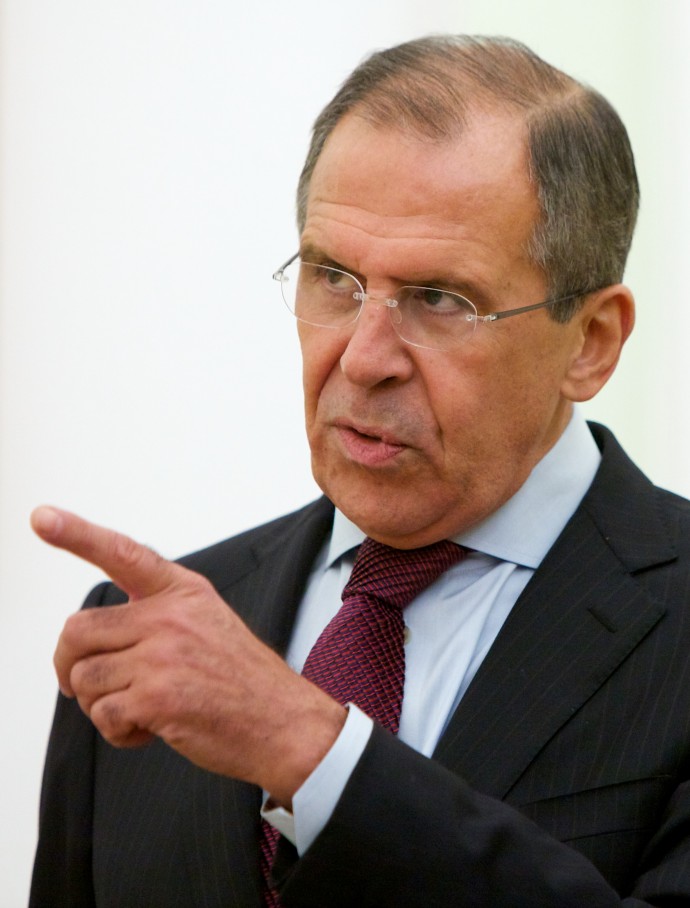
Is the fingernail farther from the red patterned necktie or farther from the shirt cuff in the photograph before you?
the red patterned necktie

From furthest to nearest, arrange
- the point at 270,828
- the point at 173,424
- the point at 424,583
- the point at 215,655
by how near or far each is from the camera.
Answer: the point at 173,424 < the point at 424,583 < the point at 270,828 < the point at 215,655

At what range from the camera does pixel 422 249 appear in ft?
5.61

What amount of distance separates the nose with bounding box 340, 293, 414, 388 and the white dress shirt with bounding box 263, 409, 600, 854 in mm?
269

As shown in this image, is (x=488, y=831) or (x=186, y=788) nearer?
(x=488, y=831)

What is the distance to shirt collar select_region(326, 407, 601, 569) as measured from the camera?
5.93 feet

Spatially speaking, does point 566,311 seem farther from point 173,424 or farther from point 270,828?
point 173,424

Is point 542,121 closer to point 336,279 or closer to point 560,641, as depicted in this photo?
point 336,279

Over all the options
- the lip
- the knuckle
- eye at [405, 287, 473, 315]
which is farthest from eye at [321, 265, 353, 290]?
the knuckle

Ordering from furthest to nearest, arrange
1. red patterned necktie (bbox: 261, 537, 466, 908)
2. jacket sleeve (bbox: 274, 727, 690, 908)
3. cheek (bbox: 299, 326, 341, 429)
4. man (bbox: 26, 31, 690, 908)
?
cheek (bbox: 299, 326, 341, 429)
red patterned necktie (bbox: 261, 537, 466, 908)
man (bbox: 26, 31, 690, 908)
jacket sleeve (bbox: 274, 727, 690, 908)

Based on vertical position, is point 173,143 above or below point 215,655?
above

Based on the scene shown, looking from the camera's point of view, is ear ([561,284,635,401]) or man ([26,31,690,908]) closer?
man ([26,31,690,908])

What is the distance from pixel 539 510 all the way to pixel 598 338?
291mm

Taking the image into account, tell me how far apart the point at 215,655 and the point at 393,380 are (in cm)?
55

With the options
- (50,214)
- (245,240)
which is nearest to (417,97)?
(245,240)
